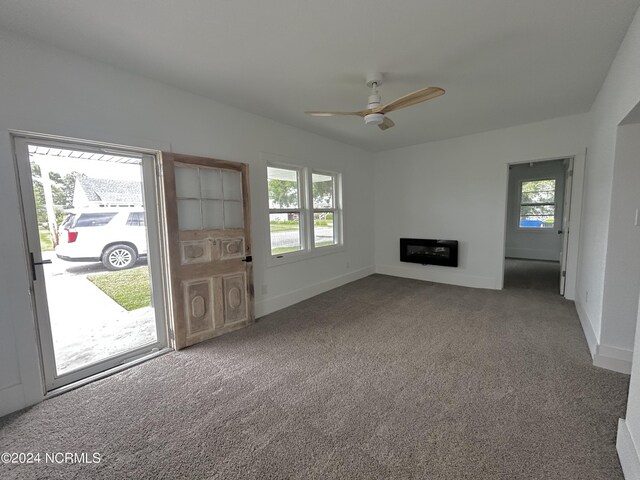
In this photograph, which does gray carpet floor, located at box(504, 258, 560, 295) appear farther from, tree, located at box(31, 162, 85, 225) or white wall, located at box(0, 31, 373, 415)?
tree, located at box(31, 162, 85, 225)

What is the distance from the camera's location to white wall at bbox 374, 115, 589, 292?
13.0ft

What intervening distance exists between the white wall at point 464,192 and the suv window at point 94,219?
4.68 metres

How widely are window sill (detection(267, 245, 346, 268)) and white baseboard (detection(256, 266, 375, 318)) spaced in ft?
1.55

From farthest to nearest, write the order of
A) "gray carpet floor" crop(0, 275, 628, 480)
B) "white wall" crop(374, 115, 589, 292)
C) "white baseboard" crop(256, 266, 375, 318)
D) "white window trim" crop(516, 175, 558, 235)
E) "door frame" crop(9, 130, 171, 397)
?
1. "white window trim" crop(516, 175, 558, 235)
2. "white wall" crop(374, 115, 589, 292)
3. "white baseboard" crop(256, 266, 375, 318)
4. "door frame" crop(9, 130, 171, 397)
5. "gray carpet floor" crop(0, 275, 628, 480)

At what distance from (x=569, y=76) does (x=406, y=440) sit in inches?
139

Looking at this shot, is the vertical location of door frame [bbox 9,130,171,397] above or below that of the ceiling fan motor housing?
below

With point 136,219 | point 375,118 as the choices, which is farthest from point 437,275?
point 136,219

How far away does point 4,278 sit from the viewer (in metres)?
1.90

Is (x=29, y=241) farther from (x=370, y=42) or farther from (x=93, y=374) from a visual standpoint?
(x=370, y=42)

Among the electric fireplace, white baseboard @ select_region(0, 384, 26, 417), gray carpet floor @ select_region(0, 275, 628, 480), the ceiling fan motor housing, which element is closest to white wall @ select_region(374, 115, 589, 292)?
the electric fireplace

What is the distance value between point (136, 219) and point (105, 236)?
0.29m

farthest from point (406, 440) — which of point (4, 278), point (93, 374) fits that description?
point (4, 278)

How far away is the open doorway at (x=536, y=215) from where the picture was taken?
675 cm

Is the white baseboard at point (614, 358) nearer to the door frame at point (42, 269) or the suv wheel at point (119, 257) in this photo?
the door frame at point (42, 269)
